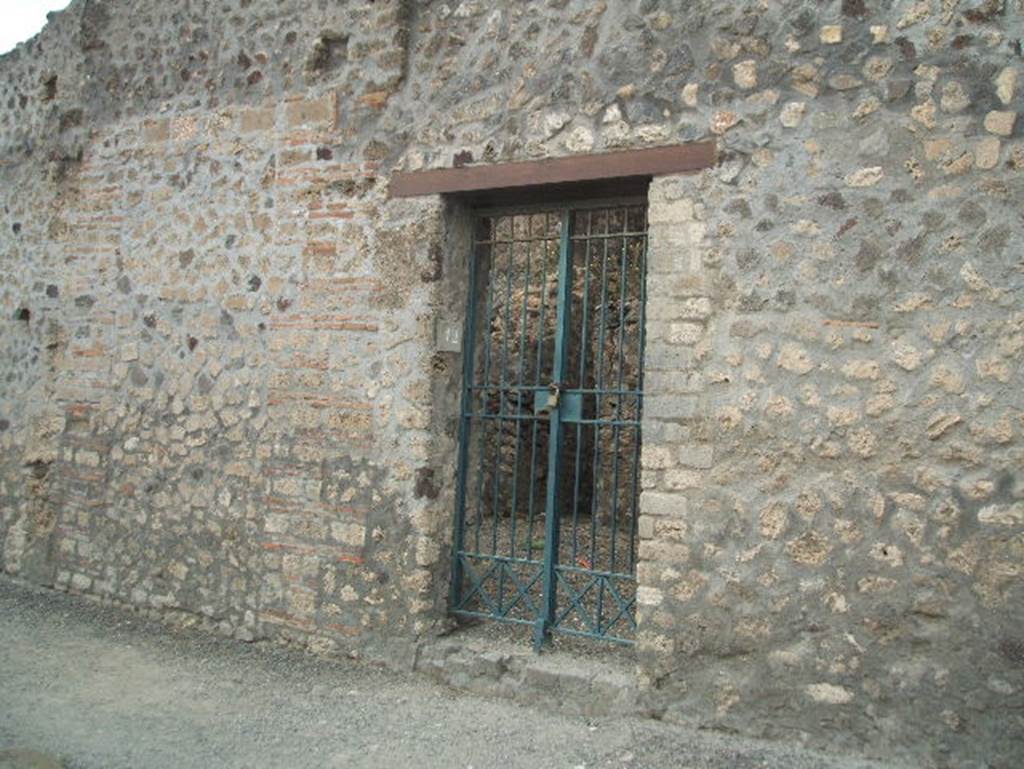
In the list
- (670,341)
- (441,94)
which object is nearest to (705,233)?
(670,341)

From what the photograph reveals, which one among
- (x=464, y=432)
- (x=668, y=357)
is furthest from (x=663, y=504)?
(x=464, y=432)

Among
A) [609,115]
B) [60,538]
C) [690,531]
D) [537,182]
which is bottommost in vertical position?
[60,538]

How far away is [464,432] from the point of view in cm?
477

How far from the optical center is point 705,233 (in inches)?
156

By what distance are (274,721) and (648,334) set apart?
7.89 ft

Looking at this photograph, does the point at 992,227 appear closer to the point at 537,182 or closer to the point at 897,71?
the point at 897,71

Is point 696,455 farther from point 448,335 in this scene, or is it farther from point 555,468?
point 448,335

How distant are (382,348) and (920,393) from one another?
2.57m

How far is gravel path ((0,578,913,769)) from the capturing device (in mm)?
3641

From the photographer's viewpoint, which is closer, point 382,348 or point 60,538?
point 382,348

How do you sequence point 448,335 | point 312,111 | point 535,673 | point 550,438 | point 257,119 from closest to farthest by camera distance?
1. point 535,673
2. point 550,438
3. point 448,335
4. point 312,111
5. point 257,119

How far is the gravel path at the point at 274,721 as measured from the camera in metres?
3.64

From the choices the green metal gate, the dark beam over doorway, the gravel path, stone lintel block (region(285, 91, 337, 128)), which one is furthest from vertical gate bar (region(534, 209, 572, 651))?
stone lintel block (region(285, 91, 337, 128))

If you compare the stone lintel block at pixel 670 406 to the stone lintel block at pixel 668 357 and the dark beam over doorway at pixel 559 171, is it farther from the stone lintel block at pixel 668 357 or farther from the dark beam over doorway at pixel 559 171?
the dark beam over doorway at pixel 559 171
